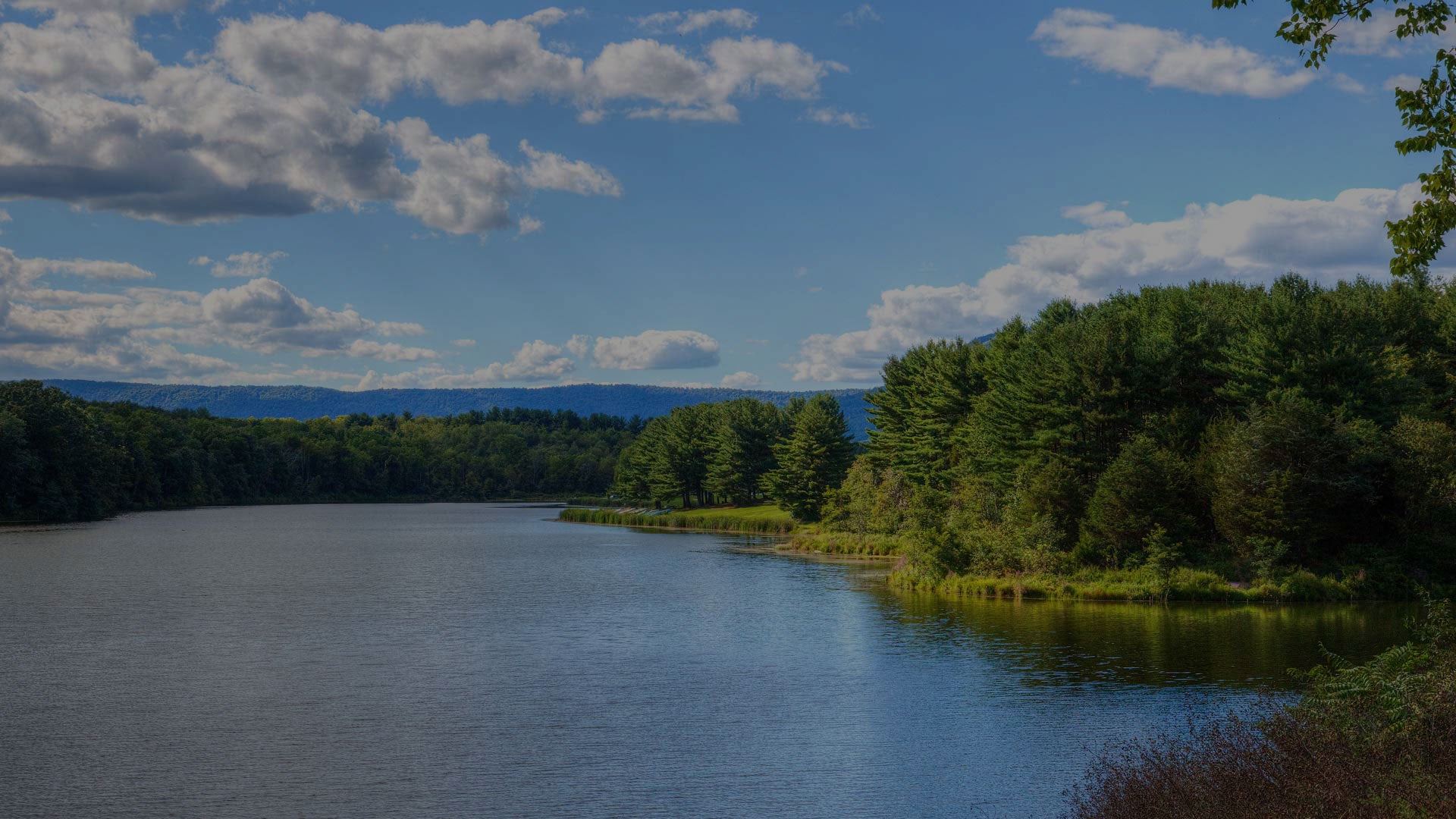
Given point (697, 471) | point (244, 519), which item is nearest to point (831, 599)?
point (697, 471)

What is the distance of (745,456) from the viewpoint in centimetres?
11062

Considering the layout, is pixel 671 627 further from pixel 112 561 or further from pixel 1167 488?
pixel 112 561

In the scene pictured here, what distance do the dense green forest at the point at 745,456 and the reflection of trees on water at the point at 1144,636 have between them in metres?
43.6

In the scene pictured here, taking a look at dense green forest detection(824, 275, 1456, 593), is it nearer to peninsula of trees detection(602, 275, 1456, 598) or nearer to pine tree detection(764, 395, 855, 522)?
peninsula of trees detection(602, 275, 1456, 598)

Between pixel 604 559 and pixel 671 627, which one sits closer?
pixel 671 627

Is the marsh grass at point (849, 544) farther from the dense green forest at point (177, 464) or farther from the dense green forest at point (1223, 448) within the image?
the dense green forest at point (177, 464)

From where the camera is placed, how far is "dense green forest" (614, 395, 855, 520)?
3558 inches

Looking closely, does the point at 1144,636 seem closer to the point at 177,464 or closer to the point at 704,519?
the point at 704,519

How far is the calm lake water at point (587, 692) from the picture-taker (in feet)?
60.4

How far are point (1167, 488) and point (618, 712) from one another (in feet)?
96.1

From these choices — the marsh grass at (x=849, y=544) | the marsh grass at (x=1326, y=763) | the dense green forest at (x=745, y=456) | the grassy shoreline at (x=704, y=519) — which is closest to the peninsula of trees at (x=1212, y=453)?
the marsh grass at (x=849, y=544)

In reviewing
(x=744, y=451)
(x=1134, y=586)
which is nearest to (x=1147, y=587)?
(x=1134, y=586)

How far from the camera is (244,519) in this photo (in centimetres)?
11462

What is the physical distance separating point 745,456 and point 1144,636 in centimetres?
7748
